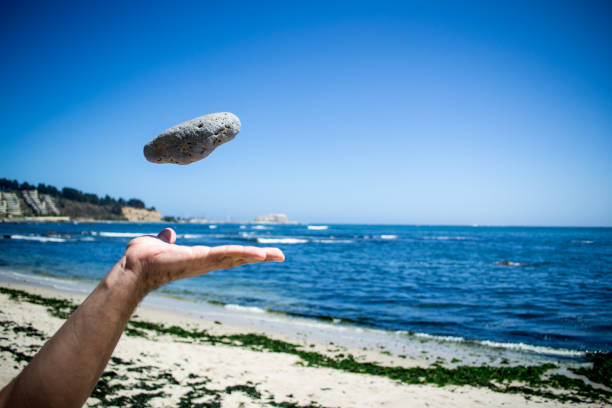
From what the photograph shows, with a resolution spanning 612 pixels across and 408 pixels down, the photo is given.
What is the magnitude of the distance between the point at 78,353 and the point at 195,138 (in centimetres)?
236

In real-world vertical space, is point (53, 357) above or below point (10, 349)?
above

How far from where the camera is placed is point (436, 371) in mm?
9172

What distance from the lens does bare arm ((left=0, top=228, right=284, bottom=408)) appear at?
5.60 ft

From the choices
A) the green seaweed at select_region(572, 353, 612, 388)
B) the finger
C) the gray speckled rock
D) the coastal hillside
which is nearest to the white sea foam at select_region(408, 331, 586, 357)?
the green seaweed at select_region(572, 353, 612, 388)

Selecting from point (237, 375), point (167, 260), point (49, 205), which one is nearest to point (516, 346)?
point (237, 375)

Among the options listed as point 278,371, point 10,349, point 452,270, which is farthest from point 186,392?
point 452,270

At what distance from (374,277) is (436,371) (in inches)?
629

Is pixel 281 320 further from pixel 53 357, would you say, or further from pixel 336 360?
pixel 53 357

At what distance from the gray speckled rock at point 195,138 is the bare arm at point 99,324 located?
1706 millimetres

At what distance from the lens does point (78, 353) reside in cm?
176

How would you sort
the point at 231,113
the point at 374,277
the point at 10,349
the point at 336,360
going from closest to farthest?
the point at 231,113
the point at 10,349
the point at 336,360
the point at 374,277

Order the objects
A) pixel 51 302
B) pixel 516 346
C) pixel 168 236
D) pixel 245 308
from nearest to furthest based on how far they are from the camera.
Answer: pixel 168 236
pixel 516 346
pixel 51 302
pixel 245 308

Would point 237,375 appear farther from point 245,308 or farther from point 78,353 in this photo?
point 245,308

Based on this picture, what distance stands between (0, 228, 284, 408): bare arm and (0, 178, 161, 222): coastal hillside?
172 m
